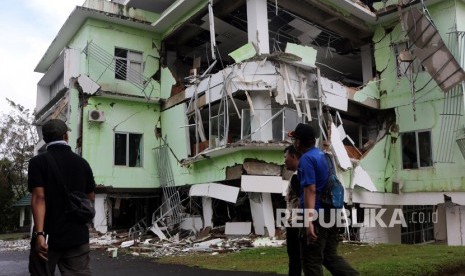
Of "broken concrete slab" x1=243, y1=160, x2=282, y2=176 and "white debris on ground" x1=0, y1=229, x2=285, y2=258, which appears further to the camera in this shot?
"broken concrete slab" x1=243, y1=160, x2=282, y2=176

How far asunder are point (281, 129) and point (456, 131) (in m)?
6.02

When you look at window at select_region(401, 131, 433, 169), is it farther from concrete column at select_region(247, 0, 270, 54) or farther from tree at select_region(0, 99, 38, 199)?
tree at select_region(0, 99, 38, 199)

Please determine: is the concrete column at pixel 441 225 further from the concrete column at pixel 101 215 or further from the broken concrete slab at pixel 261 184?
the concrete column at pixel 101 215

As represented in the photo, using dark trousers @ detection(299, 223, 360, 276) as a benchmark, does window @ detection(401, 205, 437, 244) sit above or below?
below

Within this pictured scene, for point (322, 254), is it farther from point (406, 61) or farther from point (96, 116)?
point (96, 116)

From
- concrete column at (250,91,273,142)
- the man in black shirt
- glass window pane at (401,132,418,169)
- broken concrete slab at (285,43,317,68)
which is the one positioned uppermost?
broken concrete slab at (285,43,317,68)

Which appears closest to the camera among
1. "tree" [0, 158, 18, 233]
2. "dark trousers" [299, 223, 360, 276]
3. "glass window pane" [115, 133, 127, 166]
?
"dark trousers" [299, 223, 360, 276]

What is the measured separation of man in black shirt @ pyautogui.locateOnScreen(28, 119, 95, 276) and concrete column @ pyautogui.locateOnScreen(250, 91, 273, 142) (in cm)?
1039

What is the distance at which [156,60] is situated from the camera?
64.5 feet

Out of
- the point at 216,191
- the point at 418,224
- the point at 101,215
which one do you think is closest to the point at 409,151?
the point at 418,224

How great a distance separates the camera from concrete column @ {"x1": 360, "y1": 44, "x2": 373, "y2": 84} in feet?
60.9

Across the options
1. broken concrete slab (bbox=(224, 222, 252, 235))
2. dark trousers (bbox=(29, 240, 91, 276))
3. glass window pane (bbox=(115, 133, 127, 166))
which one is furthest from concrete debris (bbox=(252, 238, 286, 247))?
dark trousers (bbox=(29, 240, 91, 276))

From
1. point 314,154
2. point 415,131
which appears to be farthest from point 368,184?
point 314,154

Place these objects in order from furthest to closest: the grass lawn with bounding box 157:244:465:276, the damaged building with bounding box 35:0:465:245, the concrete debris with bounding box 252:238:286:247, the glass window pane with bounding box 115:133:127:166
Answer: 1. the glass window pane with bounding box 115:133:127:166
2. the damaged building with bounding box 35:0:465:245
3. the concrete debris with bounding box 252:238:286:247
4. the grass lawn with bounding box 157:244:465:276
